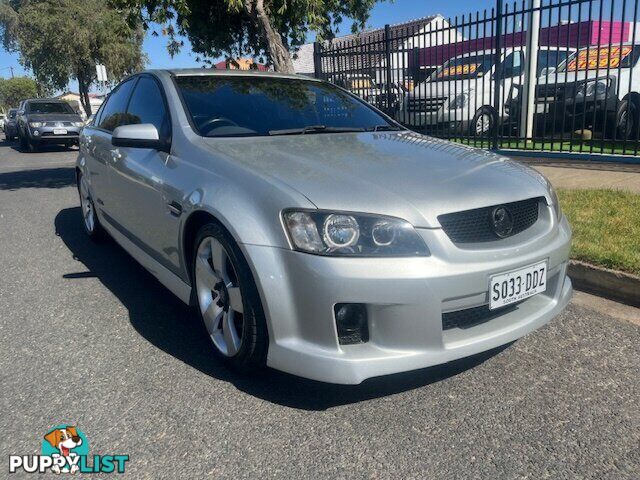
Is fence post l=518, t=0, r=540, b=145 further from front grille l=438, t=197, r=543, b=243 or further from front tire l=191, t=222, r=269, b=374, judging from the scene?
front tire l=191, t=222, r=269, b=374

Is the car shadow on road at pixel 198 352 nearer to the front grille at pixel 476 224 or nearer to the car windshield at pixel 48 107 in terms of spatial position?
the front grille at pixel 476 224

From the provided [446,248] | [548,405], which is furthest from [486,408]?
[446,248]

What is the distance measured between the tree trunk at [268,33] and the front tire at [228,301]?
18.9 feet

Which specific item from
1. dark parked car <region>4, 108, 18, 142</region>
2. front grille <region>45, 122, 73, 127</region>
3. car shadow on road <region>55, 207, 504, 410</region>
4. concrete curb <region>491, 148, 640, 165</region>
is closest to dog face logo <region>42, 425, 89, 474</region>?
car shadow on road <region>55, 207, 504, 410</region>

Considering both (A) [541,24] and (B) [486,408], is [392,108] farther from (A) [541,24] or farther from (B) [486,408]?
(B) [486,408]

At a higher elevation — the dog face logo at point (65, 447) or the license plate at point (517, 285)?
the license plate at point (517, 285)

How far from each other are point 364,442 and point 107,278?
277 centimetres

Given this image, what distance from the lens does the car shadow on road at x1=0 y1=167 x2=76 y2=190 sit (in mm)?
9602

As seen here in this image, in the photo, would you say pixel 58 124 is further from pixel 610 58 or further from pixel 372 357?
pixel 372 357

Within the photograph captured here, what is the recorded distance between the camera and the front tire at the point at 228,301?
2.32 meters

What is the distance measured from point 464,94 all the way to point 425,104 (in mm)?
792

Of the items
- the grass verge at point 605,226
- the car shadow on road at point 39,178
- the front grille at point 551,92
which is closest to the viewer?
the grass verge at point 605,226

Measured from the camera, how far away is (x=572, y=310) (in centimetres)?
335

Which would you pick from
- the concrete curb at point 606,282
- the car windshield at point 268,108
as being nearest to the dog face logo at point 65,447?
the car windshield at point 268,108
